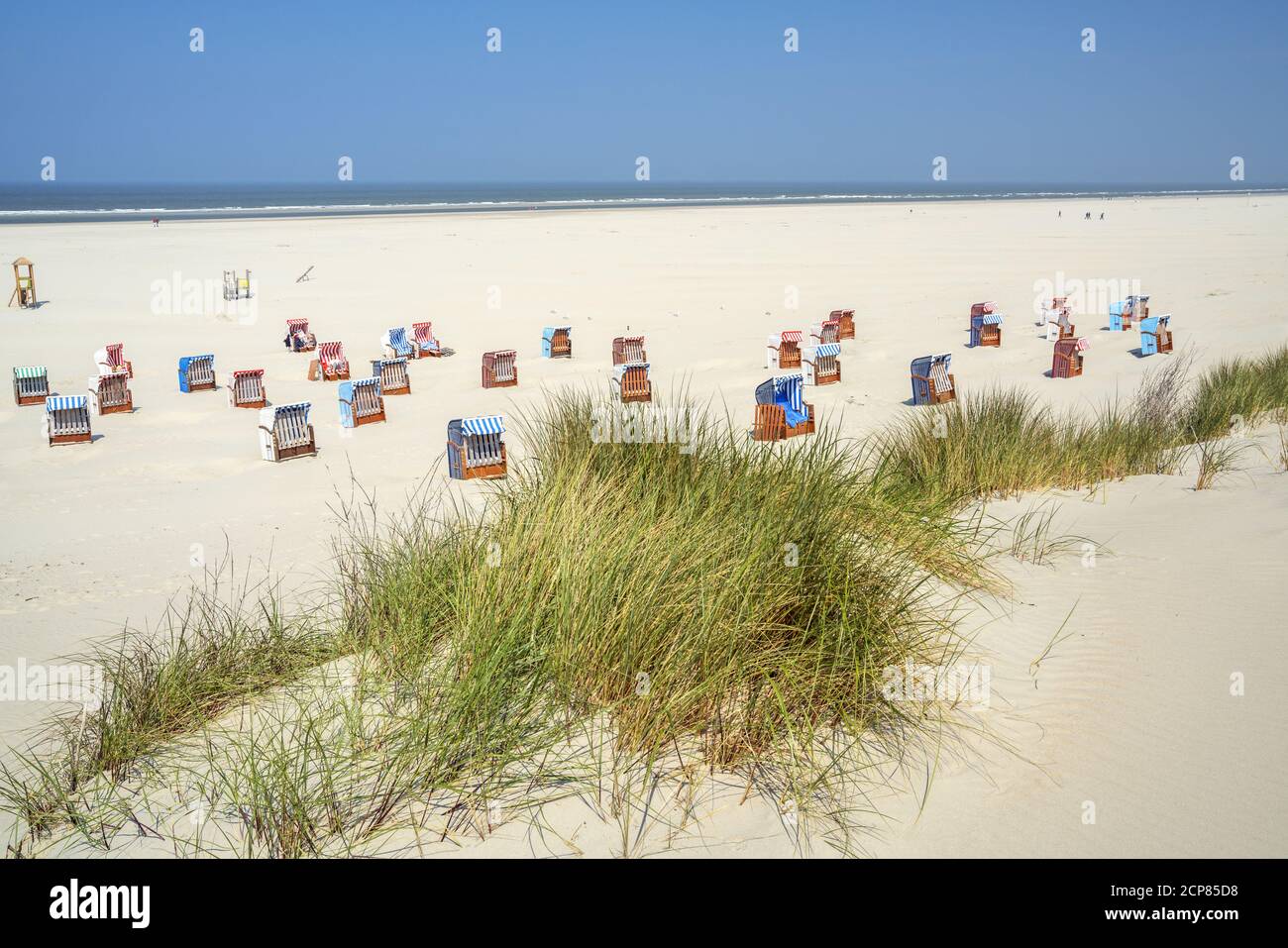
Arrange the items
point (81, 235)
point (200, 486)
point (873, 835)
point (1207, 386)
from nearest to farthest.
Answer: point (873, 835) → point (200, 486) → point (1207, 386) → point (81, 235)

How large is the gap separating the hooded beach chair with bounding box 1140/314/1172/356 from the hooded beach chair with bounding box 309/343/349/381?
13.8 metres

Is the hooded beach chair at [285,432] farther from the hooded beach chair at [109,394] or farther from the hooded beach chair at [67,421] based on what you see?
the hooded beach chair at [109,394]

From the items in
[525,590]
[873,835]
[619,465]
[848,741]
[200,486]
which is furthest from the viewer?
[200,486]

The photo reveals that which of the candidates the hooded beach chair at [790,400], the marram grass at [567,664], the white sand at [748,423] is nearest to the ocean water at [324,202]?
the white sand at [748,423]

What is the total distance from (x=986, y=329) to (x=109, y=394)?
14984mm

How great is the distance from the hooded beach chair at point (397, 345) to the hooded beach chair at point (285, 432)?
5.68 m

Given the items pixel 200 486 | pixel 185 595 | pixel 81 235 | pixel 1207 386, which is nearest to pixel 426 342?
pixel 200 486

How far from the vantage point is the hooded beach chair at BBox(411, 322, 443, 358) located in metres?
17.7

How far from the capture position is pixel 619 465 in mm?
5891

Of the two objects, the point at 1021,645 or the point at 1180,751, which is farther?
the point at 1021,645

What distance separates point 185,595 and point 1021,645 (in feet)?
18.8

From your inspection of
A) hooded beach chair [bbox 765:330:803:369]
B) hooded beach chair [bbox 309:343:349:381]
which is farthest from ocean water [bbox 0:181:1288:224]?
hooded beach chair [bbox 765:330:803:369]
